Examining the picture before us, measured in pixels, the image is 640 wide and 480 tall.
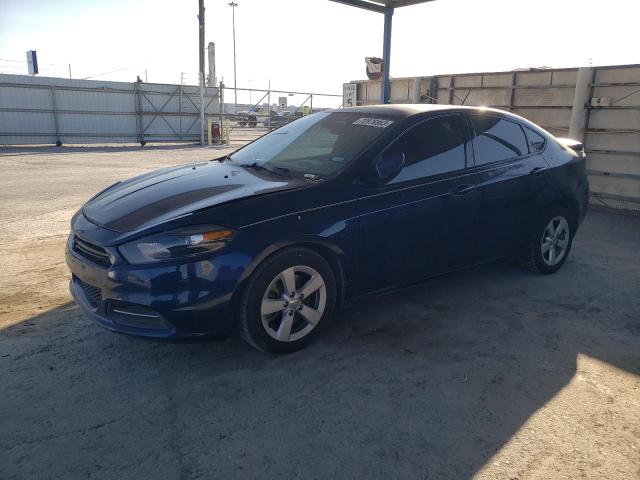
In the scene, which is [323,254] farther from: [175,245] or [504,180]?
[504,180]

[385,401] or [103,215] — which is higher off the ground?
[103,215]

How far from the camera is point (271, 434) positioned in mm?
2516

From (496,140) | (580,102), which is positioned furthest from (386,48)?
(496,140)

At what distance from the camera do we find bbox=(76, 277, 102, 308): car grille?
3045 mm

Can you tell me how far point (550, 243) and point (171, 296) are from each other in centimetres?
368

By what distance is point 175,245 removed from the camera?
113 inches

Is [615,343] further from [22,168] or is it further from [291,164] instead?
[22,168]

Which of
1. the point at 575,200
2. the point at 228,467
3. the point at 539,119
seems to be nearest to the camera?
the point at 228,467

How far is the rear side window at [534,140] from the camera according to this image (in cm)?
465

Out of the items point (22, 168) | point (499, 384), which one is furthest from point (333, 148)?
point (22, 168)

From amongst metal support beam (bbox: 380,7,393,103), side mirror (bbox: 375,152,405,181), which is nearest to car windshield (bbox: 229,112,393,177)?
side mirror (bbox: 375,152,405,181)

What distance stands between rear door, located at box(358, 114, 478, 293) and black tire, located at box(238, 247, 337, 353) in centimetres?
33

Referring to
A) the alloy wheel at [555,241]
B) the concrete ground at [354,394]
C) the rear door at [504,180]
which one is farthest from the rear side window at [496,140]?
the concrete ground at [354,394]

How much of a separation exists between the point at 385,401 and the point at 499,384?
722mm
